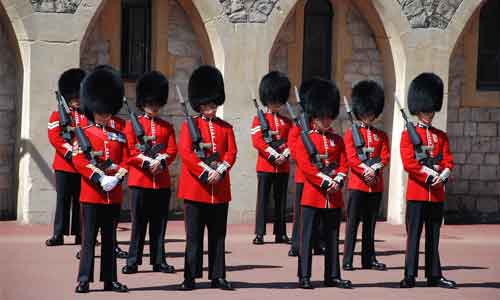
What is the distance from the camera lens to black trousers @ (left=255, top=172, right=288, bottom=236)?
10.5 meters

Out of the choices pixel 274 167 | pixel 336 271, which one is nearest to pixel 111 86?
pixel 336 271

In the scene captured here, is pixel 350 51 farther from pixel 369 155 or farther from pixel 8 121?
pixel 8 121

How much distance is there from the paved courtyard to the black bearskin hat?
142cm

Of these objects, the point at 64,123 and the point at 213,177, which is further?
the point at 64,123

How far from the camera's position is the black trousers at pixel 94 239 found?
25.3 feet

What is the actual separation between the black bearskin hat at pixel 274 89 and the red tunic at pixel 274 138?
0.74 ft

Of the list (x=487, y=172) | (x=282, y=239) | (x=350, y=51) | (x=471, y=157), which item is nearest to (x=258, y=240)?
(x=282, y=239)

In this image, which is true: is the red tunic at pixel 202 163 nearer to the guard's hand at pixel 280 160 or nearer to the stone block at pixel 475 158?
→ the guard's hand at pixel 280 160

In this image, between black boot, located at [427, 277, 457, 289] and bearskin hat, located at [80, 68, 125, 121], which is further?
black boot, located at [427, 277, 457, 289]

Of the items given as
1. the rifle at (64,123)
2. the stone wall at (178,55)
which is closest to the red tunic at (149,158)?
the rifle at (64,123)

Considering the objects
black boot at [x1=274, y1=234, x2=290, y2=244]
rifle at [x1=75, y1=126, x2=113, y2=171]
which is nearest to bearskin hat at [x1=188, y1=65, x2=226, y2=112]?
rifle at [x1=75, y1=126, x2=113, y2=171]

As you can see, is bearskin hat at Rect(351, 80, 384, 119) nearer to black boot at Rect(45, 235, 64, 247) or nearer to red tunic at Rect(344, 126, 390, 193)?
red tunic at Rect(344, 126, 390, 193)

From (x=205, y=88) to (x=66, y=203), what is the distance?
2352mm

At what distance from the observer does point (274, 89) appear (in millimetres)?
10703
